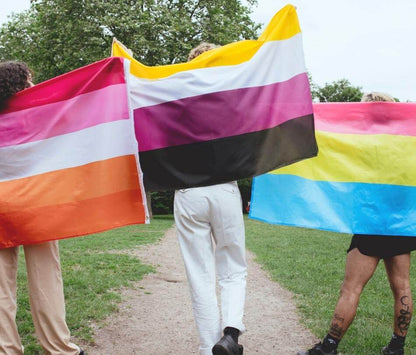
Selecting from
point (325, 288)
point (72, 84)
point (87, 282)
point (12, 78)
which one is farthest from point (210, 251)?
point (325, 288)

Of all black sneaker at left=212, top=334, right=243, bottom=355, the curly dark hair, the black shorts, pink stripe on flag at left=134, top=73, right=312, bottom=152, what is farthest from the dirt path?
the curly dark hair

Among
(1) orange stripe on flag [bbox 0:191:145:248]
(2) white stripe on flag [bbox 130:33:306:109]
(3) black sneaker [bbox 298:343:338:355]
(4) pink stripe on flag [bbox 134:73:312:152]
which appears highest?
(2) white stripe on flag [bbox 130:33:306:109]

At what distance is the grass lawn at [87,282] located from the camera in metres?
4.81

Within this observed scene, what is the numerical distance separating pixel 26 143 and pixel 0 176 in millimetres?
343

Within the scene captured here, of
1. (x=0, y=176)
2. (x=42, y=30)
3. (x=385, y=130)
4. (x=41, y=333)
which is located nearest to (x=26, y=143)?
(x=0, y=176)

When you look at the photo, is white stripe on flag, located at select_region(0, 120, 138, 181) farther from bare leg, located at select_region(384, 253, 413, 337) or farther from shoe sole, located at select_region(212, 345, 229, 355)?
bare leg, located at select_region(384, 253, 413, 337)

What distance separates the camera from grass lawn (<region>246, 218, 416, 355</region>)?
15.2 feet

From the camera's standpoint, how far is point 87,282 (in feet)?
22.3

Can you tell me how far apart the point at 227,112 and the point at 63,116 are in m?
1.39

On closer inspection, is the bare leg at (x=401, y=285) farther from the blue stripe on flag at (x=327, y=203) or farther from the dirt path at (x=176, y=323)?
the dirt path at (x=176, y=323)

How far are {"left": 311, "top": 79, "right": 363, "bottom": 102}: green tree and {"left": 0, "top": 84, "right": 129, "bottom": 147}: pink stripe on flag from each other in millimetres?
46111

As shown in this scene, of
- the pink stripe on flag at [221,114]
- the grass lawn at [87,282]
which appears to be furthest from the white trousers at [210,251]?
the grass lawn at [87,282]

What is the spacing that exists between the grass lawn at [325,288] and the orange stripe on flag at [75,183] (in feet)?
8.45

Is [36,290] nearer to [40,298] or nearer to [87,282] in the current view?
[40,298]
